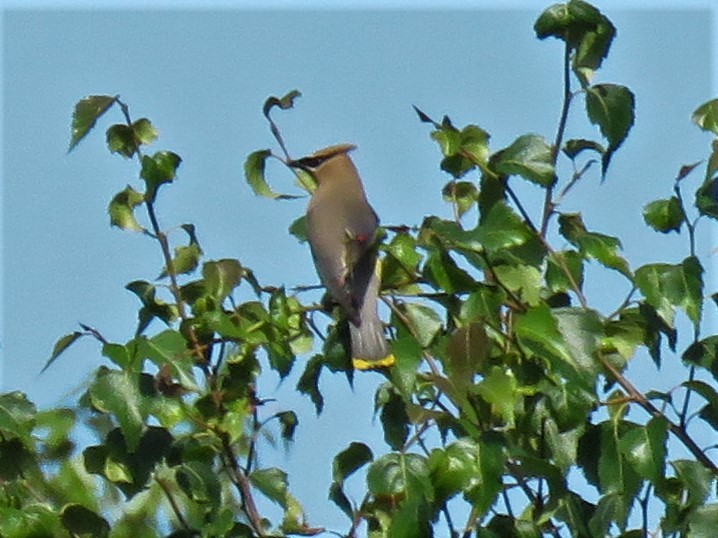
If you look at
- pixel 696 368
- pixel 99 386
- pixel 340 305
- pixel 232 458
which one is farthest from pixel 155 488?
pixel 696 368

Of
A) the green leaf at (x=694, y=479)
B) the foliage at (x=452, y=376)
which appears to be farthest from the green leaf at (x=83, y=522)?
the green leaf at (x=694, y=479)

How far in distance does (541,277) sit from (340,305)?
83 centimetres

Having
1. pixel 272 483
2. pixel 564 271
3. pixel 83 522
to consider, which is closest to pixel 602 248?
pixel 564 271

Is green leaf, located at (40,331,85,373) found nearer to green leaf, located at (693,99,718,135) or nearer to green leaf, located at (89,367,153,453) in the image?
green leaf, located at (89,367,153,453)

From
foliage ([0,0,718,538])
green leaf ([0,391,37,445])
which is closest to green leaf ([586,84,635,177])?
foliage ([0,0,718,538])

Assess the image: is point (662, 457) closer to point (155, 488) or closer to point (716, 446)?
point (716, 446)

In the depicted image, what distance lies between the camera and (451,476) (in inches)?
88.2

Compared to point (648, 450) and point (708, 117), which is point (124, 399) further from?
point (708, 117)

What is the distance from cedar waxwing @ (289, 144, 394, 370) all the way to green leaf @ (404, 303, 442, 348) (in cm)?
6

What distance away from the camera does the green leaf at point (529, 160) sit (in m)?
2.42

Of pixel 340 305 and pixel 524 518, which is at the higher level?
pixel 340 305

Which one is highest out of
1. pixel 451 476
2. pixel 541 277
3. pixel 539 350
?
pixel 541 277

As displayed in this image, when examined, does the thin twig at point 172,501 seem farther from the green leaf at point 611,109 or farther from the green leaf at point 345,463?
the green leaf at point 611,109

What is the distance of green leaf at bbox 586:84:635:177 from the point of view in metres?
2.40
